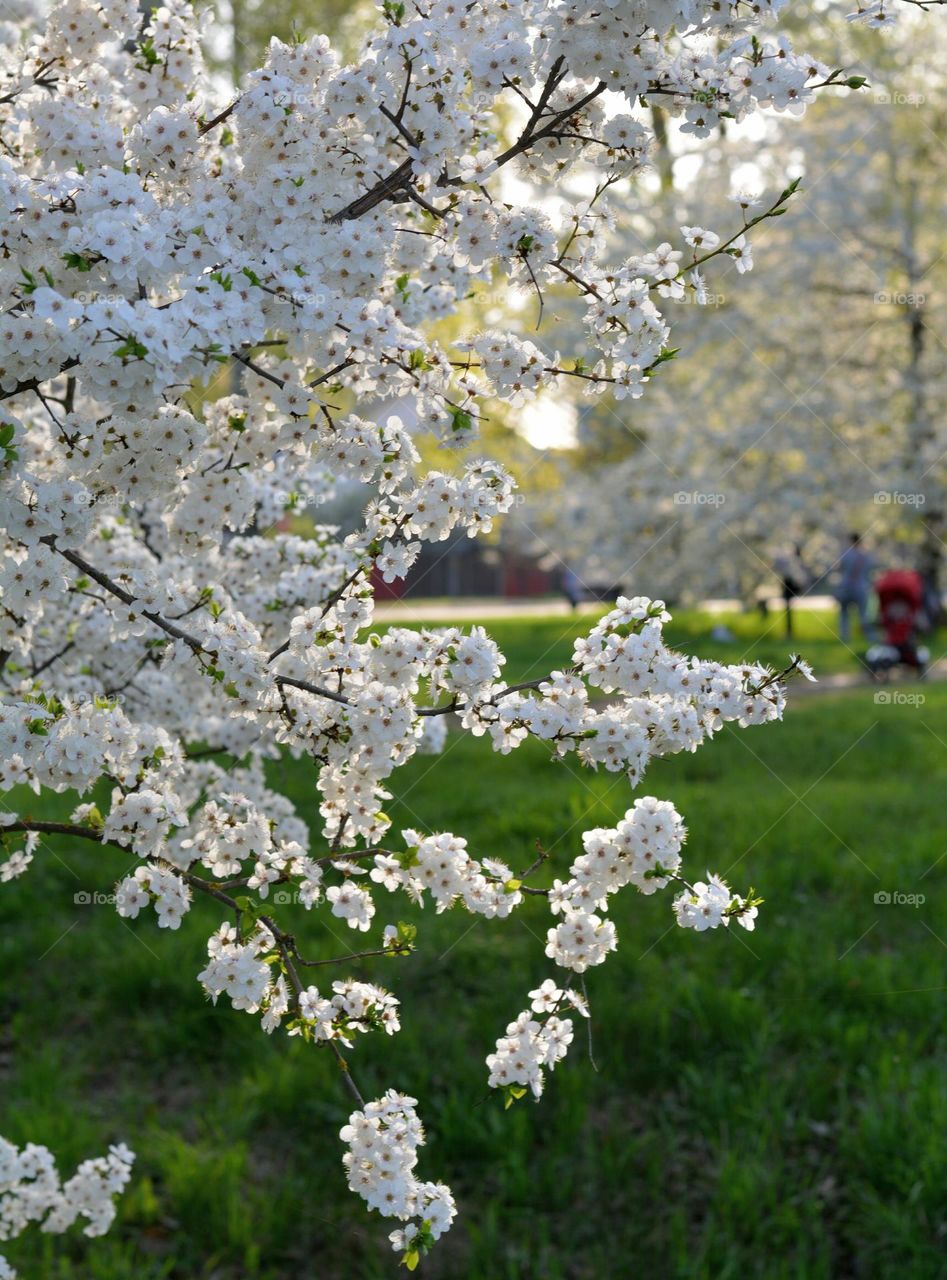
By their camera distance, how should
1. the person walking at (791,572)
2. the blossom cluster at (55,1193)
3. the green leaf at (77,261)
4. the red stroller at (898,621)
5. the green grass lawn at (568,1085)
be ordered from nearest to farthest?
the green leaf at (77,261) → the blossom cluster at (55,1193) → the green grass lawn at (568,1085) → the red stroller at (898,621) → the person walking at (791,572)

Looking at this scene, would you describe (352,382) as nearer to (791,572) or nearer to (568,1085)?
(568,1085)

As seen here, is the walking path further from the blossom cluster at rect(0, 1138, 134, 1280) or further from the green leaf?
the green leaf

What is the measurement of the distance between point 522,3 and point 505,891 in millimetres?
2002

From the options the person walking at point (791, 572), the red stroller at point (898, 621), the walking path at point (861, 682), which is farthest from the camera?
the person walking at point (791, 572)

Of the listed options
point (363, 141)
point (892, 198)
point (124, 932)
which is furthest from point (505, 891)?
point (892, 198)

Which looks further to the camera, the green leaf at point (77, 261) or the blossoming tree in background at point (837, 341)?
the blossoming tree in background at point (837, 341)

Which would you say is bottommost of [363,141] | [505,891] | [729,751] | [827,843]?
[729,751]

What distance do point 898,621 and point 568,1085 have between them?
9693 millimetres

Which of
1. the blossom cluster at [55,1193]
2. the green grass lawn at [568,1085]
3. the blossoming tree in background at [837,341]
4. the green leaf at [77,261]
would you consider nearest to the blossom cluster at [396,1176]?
the green grass lawn at [568,1085]

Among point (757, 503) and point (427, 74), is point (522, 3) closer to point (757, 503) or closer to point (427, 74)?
point (427, 74)

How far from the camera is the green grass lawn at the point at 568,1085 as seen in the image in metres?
4.57

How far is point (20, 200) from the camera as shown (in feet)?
7.38

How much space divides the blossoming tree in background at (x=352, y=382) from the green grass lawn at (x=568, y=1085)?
1699 mm

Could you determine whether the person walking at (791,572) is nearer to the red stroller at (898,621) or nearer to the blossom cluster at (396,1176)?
the red stroller at (898,621)
